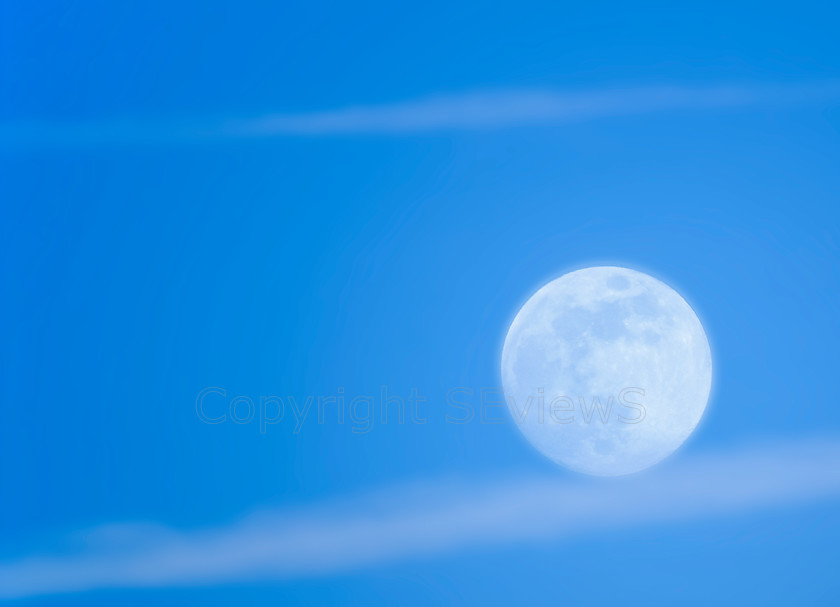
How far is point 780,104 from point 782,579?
191 centimetres

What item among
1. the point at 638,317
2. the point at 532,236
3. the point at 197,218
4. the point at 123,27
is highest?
the point at 123,27

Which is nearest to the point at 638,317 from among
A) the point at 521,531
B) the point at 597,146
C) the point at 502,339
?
the point at 502,339

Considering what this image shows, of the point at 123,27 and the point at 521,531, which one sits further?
the point at 123,27

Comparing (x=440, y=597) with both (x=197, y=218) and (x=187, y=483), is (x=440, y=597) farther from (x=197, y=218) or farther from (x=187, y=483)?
(x=197, y=218)

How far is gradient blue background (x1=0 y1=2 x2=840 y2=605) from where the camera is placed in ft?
9.31

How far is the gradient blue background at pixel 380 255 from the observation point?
284 cm

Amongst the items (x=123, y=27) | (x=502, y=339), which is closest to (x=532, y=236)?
(x=502, y=339)

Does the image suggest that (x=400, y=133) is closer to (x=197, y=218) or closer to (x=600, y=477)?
(x=197, y=218)

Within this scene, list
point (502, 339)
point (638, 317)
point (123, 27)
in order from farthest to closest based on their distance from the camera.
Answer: point (123, 27)
point (502, 339)
point (638, 317)

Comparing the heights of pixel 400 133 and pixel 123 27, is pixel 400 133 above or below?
below

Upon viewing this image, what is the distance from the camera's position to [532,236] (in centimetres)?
294

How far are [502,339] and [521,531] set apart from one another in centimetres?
77

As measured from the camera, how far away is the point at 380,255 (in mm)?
2998

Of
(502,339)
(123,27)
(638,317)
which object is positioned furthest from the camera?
(123,27)
